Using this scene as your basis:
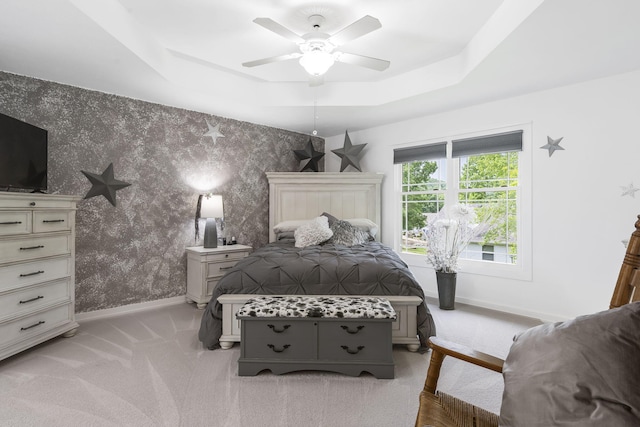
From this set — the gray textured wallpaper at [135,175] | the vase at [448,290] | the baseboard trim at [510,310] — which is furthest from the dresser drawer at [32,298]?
the baseboard trim at [510,310]

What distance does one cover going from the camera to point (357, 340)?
2260 millimetres

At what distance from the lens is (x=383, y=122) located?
190 inches

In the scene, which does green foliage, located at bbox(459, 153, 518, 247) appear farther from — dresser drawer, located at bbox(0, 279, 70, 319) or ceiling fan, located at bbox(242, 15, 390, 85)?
dresser drawer, located at bbox(0, 279, 70, 319)

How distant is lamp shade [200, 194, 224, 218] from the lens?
4066mm

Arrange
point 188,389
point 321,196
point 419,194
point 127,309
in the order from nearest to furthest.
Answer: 1. point 188,389
2. point 127,309
3. point 419,194
4. point 321,196

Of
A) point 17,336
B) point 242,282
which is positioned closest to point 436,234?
point 242,282

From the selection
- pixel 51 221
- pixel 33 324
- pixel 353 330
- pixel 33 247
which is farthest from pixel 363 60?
pixel 33 324

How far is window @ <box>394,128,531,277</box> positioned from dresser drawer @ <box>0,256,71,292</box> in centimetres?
390

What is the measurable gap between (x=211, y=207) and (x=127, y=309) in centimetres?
145

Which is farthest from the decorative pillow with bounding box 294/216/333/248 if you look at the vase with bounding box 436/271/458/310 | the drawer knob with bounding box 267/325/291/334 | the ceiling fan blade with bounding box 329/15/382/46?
the ceiling fan blade with bounding box 329/15/382/46

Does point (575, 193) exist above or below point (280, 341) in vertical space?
above

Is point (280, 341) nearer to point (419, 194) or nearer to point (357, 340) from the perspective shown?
point (357, 340)

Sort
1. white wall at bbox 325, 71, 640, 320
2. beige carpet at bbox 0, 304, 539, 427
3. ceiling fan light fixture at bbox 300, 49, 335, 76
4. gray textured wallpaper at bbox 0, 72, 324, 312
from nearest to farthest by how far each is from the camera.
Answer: beige carpet at bbox 0, 304, 539, 427
ceiling fan light fixture at bbox 300, 49, 335, 76
white wall at bbox 325, 71, 640, 320
gray textured wallpaper at bbox 0, 72, 324, 312

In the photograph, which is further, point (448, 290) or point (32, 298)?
point (448, 290)
